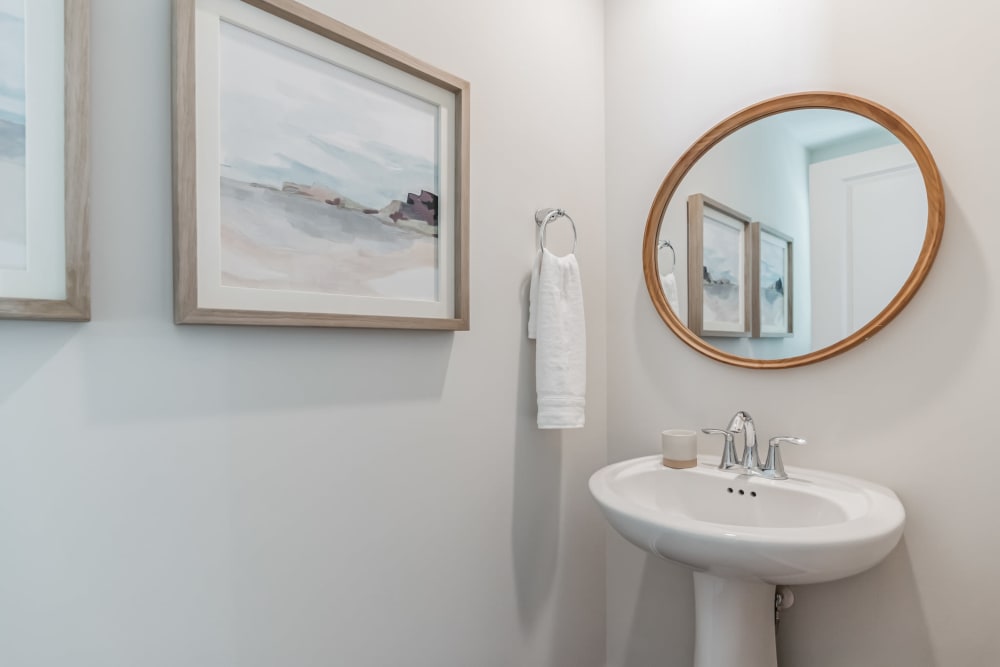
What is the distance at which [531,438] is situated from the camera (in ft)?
4.86

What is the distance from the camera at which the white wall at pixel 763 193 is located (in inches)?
53.8

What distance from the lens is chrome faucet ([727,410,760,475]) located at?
131 centimetres

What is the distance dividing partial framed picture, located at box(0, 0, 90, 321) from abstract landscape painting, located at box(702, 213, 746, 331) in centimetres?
136

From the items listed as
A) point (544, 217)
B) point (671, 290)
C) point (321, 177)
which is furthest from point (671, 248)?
point (321, 177)

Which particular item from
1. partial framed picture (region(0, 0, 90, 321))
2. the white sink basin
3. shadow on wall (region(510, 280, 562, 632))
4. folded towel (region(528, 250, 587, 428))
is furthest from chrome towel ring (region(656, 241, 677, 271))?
partial framed picture (region(0, 0, 90, 321))

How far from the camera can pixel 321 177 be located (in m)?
1.04

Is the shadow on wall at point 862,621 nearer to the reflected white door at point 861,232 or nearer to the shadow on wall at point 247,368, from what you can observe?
the reflected white door at point 861,232

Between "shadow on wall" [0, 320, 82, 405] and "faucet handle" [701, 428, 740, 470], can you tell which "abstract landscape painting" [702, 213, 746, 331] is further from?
"shadow on wall" [0, 320, 82, 405]

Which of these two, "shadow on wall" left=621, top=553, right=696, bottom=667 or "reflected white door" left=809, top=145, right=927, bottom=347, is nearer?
"reflected white door" left=809, top=145, right=927, bottom=347

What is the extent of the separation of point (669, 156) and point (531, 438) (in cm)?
89

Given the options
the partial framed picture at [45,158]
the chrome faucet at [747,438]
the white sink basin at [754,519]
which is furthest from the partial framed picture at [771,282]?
the partial framed picture at [45,158]

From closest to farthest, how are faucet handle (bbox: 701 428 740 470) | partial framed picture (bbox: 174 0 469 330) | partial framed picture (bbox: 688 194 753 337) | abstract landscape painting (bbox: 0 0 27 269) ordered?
abstract landscape painting (bbox: 0 0 27 269)
partial framed picture (bbox: 174 0 469 330)
faucet handle (bbox: 701 428 740 470)
partial framed picture (bbox: 688 194 753 337)

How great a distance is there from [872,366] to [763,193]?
50 cm

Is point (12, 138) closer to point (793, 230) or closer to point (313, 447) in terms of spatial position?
point (313, 447)
